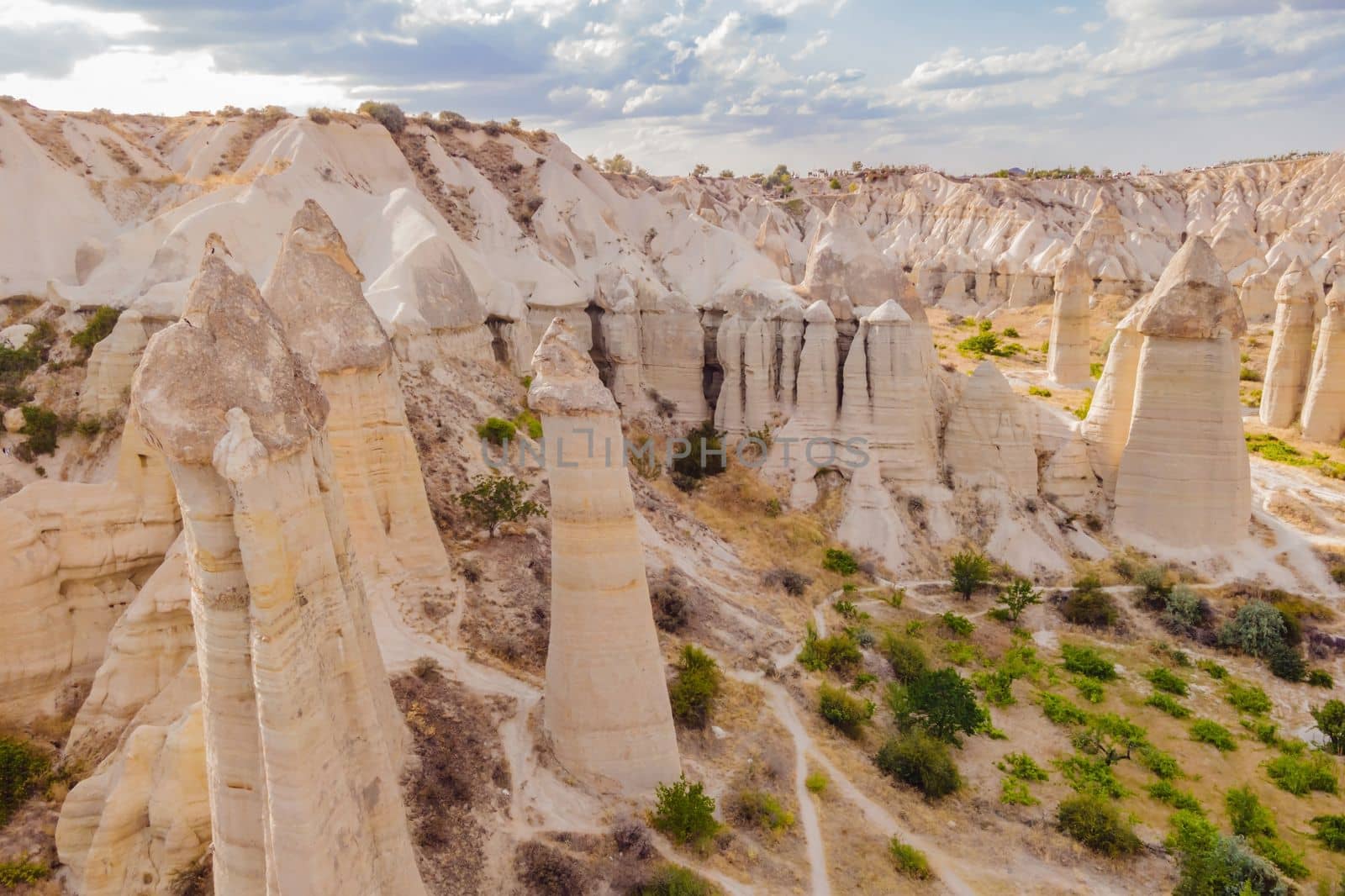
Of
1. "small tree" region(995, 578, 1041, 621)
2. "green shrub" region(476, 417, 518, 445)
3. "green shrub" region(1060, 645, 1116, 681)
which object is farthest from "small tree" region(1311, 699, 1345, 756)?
"green shrub" region(476, 417, 518, 445)

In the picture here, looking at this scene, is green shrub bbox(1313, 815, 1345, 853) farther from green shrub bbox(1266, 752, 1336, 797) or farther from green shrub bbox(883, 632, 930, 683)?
green shrub bbox(883, 632, 930, 683)

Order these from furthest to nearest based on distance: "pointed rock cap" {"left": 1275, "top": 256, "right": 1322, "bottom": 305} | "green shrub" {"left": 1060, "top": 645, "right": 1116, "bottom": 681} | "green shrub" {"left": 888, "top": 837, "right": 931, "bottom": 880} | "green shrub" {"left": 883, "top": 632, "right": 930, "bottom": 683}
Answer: "pointed rock cap" {"left": 1275, "top": 256, "right": 1322, "bottom": 305}, "green shrub" {"left": 1060, "top": 645, "right": 1116, "bottom": 681}, "green shrub" {"left": 883, "top": 632, "right": 930, "bottom": 683}, "green shrub" {"left": 888, "top": 837, "right": 931, "bottom": 880}

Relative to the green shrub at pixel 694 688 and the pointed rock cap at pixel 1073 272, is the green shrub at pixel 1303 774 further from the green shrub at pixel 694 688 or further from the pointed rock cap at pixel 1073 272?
the pointed rock cap at pixel 1073 272

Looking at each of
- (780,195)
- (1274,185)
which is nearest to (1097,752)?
(780,195)

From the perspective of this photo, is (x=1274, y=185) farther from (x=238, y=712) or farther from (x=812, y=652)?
(x=238, y=712)

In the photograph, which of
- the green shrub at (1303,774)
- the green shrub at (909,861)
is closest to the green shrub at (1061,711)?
the green shrub at (1303,774)

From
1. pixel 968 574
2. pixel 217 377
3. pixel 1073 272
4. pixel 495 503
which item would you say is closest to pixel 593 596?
pixel 217 377
